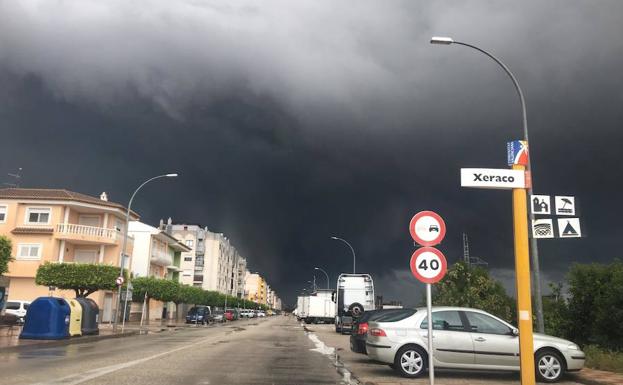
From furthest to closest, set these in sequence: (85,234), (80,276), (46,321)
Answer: (85,234) < (80,276) < (46,321)

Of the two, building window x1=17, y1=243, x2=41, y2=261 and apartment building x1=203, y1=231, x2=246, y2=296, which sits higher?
apartment building x1=203, y1=231, x2=246, y2=296

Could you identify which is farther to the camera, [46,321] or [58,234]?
[58,234]

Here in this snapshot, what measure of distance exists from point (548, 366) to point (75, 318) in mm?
19534

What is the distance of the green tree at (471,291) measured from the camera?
26.5m

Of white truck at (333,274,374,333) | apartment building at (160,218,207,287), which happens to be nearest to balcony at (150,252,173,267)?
white truck at (333,274,374,333)

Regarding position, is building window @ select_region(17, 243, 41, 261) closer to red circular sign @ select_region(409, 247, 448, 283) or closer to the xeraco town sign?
red circular sign @ select_region(409, 247, 448, 283)

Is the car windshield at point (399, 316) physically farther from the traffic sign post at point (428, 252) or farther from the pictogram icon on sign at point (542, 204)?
the traffic sign post at point (428, 252)

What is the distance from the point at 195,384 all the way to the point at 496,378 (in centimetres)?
648

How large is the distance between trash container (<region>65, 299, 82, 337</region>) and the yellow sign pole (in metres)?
20.6

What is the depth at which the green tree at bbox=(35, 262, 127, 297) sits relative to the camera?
124ft

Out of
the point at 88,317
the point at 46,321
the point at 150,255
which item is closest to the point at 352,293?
the point at 88,317

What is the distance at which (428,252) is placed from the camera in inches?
300

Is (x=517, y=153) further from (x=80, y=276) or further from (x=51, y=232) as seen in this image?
(x=51, y=232)

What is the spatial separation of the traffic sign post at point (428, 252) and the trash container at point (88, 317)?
69.6 ft
